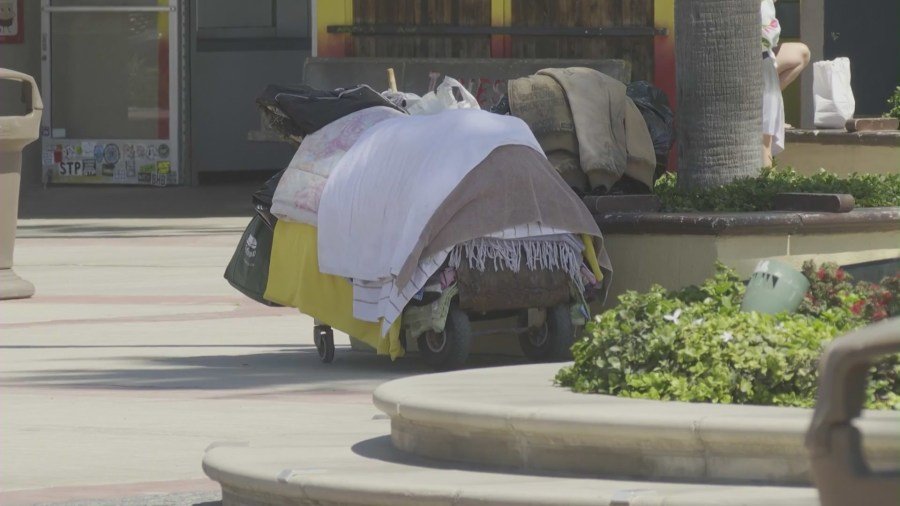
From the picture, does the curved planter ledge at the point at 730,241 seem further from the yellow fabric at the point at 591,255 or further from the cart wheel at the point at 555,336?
the cart wheel at the point at 555,336

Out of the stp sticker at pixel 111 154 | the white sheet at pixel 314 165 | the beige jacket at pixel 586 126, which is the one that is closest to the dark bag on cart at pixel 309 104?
the white sheet at pixel 314 165

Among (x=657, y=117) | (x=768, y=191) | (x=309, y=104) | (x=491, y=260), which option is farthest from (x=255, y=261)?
(x=768, y=191)

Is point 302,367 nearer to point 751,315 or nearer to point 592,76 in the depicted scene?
point 592,76

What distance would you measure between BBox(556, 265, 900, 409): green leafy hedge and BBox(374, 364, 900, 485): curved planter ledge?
0.46 ft

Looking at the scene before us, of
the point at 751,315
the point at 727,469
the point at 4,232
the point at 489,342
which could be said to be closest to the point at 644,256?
the point at 489,342

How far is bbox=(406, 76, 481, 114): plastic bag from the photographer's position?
32.2ft

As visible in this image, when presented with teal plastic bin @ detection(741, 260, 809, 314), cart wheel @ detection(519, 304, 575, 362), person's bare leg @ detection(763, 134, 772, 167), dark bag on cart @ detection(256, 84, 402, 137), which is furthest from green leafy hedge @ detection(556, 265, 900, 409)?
person's bare leg @ detection(763, 134, 772, 167)

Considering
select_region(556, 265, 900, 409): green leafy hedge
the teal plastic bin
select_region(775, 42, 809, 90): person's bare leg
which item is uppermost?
select_region(775, 42, 809, 90): person's bare leg

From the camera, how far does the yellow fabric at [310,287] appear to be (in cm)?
929

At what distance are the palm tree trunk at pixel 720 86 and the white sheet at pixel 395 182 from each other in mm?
960

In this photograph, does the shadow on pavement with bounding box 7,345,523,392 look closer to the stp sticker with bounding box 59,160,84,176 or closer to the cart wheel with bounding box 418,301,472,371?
the cart wheel with bounding box 418,301,472,371

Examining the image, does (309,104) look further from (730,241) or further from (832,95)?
(832,95)

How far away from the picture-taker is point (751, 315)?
21.4 feet

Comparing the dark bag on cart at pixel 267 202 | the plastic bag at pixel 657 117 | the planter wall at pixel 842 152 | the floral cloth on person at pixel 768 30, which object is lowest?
the dark bag on cart at pixel 267 202
